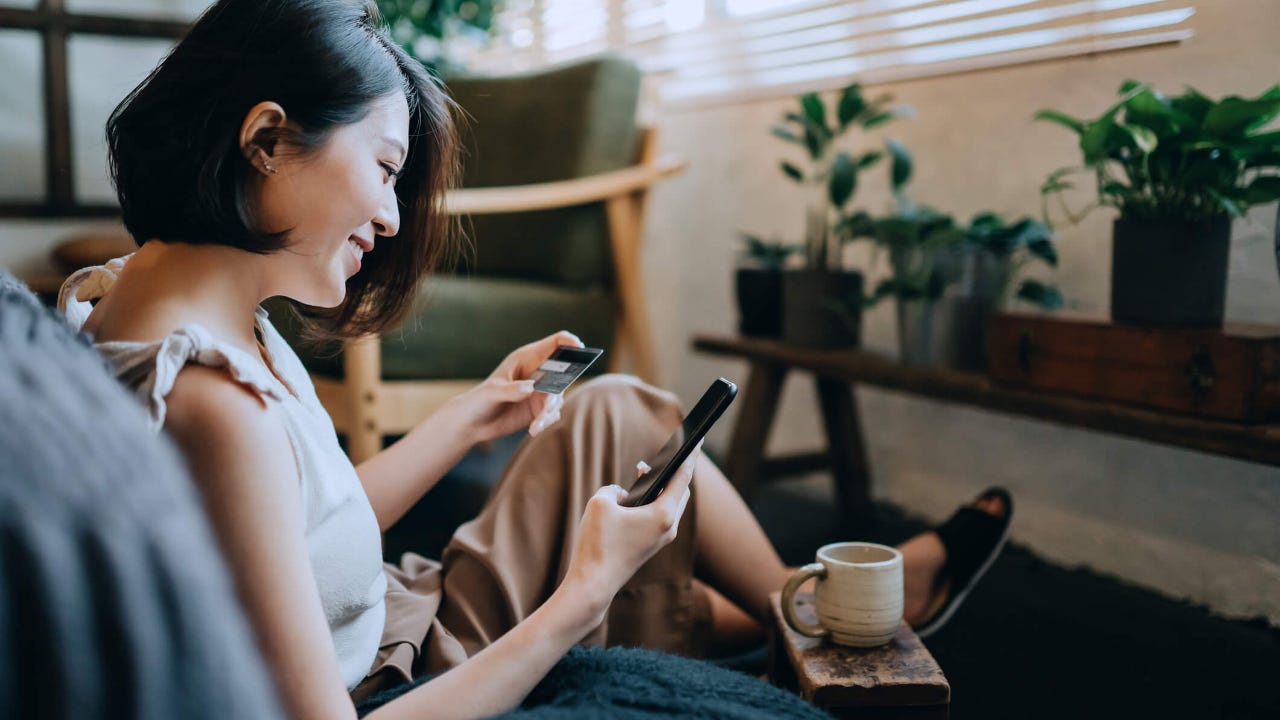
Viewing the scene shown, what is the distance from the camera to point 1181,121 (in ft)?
3.93

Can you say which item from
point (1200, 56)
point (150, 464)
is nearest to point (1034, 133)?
point (1200, 56)

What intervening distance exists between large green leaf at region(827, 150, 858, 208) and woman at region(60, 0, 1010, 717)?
2.93 ft

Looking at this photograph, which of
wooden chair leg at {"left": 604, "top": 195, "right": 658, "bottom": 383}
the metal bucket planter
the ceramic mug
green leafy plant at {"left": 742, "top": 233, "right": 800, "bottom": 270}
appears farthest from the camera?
wooden chair leg at {"left": 604, "top": 195, "right": 658, "bottom": 383}

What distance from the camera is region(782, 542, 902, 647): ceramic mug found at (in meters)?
0.83

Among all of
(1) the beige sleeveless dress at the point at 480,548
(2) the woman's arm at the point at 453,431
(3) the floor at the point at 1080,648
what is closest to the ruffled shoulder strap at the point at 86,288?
(1) the beige sleeveless dress at the point at 480,548

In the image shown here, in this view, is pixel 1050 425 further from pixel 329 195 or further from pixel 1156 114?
pixel 329 195

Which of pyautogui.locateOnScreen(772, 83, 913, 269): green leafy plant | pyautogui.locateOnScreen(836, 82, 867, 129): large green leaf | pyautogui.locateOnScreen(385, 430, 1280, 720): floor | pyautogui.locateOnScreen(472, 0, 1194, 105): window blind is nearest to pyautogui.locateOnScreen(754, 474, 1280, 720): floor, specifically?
pyautogui.locateOnScreen(385, 430, 1280, 720): floor

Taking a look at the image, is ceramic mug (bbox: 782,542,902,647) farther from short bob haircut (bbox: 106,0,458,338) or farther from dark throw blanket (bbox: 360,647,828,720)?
short bob haircut (bbox: 106,0,458,338)

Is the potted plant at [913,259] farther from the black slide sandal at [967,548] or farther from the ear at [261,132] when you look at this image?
the ear at [261,132]

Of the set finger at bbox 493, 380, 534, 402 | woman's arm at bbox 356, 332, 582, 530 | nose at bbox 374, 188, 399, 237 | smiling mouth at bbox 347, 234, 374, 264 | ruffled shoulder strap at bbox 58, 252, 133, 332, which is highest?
nose at bbox 374, 188, 399, 237

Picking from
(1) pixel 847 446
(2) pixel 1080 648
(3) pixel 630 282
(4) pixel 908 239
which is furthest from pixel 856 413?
(2) pixel 1080 648

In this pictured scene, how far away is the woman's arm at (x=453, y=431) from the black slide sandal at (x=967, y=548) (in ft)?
1.86

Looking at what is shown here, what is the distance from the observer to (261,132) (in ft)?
2.18

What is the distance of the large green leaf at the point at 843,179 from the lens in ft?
5.59
